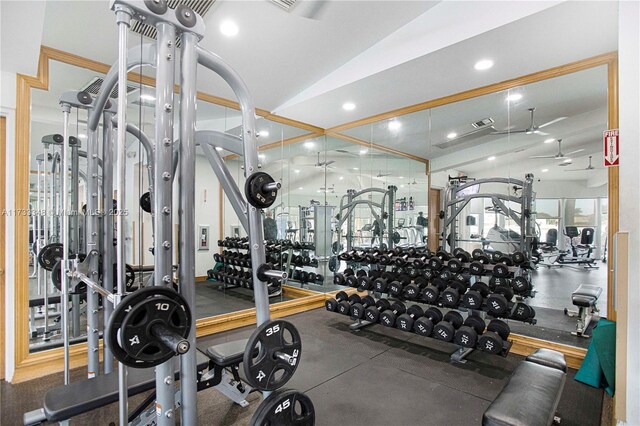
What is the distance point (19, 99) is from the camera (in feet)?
8.20

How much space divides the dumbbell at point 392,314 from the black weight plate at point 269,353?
201 cm

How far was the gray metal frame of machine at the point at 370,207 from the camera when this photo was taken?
4.45 metres

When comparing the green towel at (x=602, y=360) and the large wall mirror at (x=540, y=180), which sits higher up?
the large wall mirror at (x=540, y=180)

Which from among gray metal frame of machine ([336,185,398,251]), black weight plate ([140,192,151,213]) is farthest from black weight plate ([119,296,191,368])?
gray metal frame of machine ([336,185,398,251])

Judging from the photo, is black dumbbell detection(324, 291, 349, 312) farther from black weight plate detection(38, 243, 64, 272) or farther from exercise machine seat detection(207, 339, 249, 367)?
black weight plate detection(38, 243, 64, 272)

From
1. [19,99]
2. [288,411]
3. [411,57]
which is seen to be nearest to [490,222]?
[411,57]

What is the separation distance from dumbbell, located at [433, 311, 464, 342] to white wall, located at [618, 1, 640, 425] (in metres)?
1.19

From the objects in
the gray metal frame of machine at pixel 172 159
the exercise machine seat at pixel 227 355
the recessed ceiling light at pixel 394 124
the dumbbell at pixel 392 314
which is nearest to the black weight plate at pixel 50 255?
the gray metal frame of machine at pixel 172 159

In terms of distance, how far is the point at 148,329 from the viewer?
102 centimetres

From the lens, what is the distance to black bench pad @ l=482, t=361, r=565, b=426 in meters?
1.33

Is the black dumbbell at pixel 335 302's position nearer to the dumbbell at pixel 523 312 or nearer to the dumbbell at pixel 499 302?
the dumbbell at pixel 499 302

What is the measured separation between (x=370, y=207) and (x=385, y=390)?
2.69m

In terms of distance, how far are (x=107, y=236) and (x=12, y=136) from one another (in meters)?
1.46

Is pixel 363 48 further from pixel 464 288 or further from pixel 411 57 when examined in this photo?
pixel 464 288
